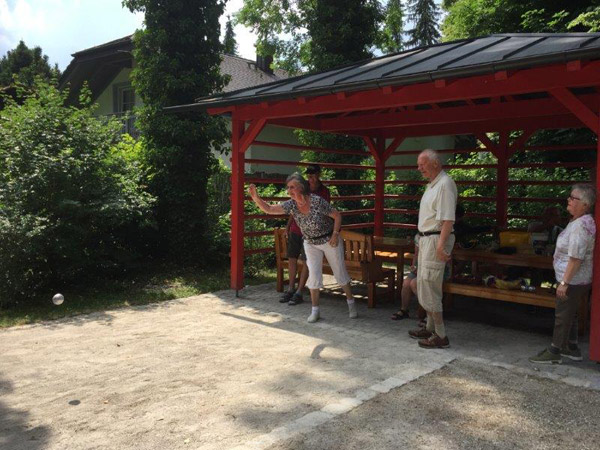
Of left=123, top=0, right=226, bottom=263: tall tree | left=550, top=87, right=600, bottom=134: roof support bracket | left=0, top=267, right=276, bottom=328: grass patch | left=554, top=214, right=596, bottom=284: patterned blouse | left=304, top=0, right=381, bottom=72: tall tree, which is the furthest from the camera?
left=304, top=0, right=381, bottom=72: tall tree

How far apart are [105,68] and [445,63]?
57.9 ft

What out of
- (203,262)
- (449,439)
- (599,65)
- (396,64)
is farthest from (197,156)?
(449,439)

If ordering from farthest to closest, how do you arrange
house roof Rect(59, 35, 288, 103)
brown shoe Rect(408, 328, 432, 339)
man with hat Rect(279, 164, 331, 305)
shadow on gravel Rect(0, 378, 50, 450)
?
house roof Rect(59, 35, 288, 103), man with hat Rect(279, 164, 331, 305), brown shoe Rect(408, 328, 432, 339), shadow on gravel Rect(0, 378, 50, 450)

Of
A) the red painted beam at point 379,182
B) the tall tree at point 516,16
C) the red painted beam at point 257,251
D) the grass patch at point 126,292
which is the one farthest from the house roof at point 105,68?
the red painted beam at point 257,251

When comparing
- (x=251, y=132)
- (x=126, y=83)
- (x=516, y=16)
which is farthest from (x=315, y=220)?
(x=126, y=83)

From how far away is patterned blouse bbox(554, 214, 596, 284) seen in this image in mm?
4621

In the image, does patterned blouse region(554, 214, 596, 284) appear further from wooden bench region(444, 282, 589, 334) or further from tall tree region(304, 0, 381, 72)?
tall tree region(304, 0, 381, 72)

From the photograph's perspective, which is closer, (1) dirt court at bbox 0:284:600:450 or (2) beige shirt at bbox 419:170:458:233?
(1) dirt court at bbox 0:284:600:450

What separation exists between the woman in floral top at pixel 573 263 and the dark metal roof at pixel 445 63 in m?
1.23

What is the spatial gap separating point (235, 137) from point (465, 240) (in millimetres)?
3745

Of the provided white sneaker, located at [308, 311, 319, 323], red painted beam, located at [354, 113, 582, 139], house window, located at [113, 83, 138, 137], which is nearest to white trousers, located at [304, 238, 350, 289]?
white sneaker, located at [308, 311, 319, 323]

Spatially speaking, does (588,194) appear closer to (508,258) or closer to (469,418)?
(508,258)

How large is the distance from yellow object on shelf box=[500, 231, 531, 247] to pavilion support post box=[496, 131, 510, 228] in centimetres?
297

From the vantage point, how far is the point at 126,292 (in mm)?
8312
